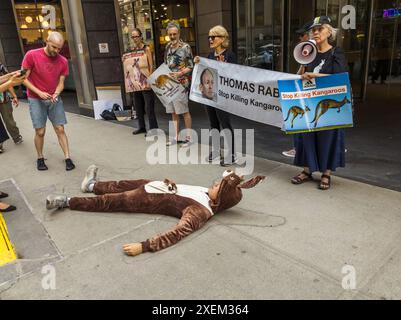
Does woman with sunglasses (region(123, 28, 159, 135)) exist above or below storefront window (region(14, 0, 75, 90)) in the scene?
below

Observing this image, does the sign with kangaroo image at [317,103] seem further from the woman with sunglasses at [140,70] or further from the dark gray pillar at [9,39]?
the dark gray pillar at [9,39]

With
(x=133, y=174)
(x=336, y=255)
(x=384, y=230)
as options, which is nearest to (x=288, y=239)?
(x=336, y=255)

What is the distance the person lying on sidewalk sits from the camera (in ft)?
10.0

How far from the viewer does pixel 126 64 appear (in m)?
7.06

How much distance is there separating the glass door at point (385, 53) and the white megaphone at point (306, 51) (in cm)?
662

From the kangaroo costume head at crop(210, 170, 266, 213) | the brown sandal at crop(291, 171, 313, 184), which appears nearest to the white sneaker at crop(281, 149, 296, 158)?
the brown sandal at crop(291, 171, 313, 184)

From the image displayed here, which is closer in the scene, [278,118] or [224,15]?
[278,118]

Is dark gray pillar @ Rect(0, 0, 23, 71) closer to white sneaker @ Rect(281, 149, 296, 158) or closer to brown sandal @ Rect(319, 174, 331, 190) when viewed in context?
white sneaker @ Rect(281, 149, 296, 158)

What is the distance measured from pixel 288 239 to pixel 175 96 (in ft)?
11.6

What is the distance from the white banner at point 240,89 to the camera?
4.63 metres

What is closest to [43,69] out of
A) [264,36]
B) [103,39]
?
[103,39]

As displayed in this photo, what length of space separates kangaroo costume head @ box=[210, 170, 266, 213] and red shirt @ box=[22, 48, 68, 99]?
125 inches
